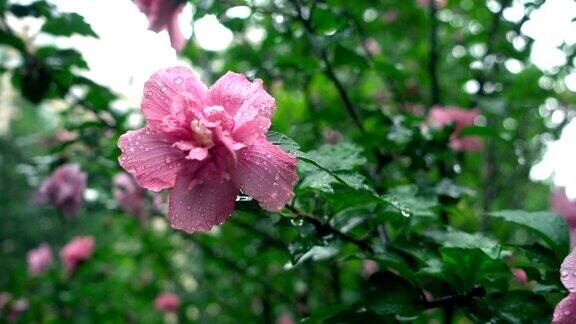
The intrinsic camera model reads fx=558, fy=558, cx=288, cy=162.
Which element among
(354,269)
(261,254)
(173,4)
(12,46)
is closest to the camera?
(173,4)

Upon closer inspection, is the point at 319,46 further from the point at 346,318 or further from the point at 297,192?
the point at 346,318

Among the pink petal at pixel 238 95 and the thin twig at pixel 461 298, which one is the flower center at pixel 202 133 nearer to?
the pink petal at pixel 238 95

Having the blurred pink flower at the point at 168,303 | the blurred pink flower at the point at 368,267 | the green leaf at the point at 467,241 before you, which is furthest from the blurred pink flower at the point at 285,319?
the green leaf at the point at 467,241

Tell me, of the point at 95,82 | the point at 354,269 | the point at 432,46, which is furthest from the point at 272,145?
the point at 354,269

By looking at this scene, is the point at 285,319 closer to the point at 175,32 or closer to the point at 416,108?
the point at 416,108

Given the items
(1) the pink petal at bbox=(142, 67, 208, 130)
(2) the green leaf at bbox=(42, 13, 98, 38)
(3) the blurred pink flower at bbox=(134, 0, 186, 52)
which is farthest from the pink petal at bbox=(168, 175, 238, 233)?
(2) the green leaf at bbox=(42, 13, 98, 38)

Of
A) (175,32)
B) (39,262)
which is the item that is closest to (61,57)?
(175,32)
